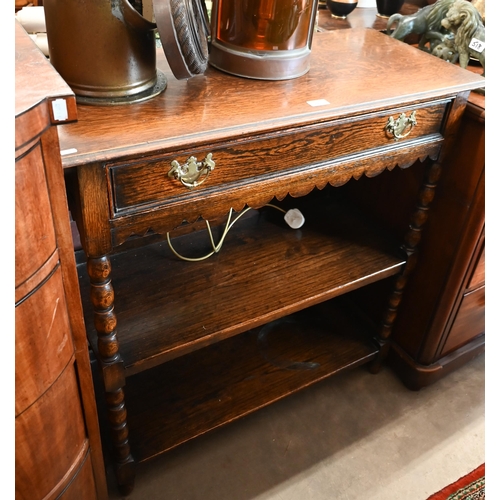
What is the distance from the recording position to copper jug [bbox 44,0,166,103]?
0.70 m

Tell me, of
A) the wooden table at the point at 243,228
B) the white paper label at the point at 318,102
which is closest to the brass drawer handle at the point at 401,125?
the wooden table at the point at 243,228

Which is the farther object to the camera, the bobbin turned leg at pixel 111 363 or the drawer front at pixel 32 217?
the bobbin turned leg at pixel 111 363

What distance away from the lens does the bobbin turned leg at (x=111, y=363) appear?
2.61ft

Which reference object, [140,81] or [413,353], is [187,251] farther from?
[413,353]

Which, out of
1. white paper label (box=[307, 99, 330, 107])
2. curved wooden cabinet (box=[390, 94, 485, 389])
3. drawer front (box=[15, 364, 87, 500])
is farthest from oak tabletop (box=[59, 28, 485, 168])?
drawer front (box=[15, 364, 87, 500])

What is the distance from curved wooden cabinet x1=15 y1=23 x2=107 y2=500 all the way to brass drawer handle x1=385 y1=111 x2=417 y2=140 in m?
0.60

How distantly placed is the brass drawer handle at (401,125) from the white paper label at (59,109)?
0.60 metres

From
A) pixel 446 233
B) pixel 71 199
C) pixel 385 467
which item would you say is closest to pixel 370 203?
pixel 446 233

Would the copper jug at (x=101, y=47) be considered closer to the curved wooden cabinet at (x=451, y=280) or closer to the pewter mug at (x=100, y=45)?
the pewter mug at (x=100, y=45)

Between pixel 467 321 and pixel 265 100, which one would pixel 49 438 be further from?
pixel 467 321

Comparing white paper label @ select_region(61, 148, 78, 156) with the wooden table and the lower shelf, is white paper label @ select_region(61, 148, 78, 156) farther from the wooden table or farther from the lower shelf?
the lower shelf

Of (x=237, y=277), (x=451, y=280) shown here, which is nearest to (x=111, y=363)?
(x=237, y=277)
